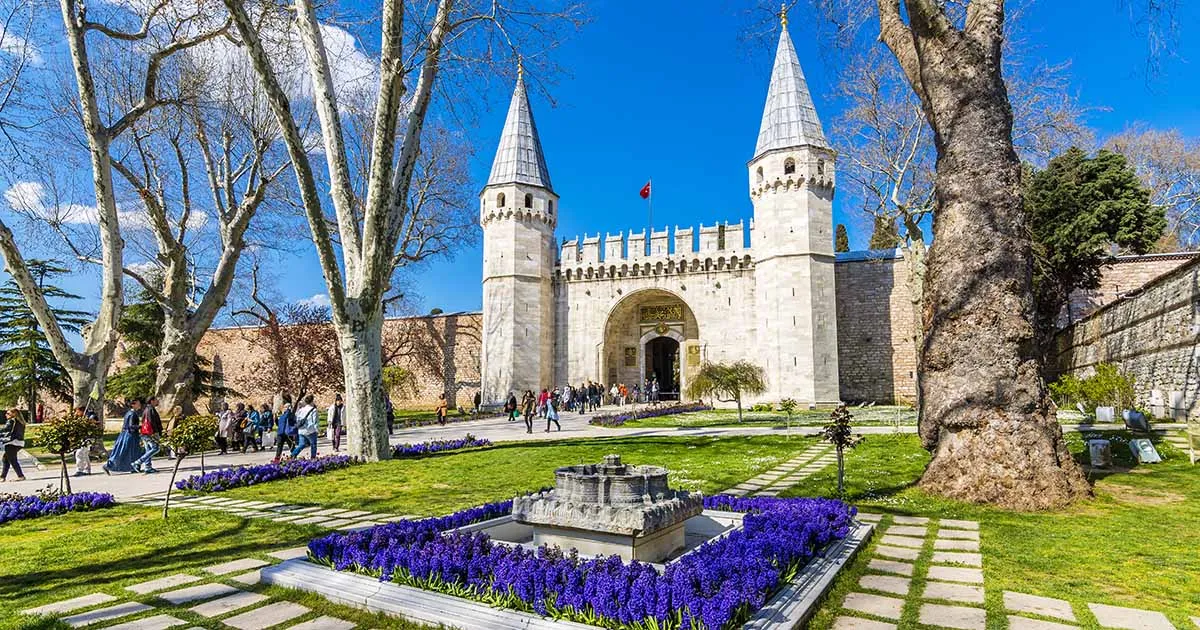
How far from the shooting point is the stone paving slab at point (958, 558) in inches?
164

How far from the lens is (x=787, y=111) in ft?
83.8

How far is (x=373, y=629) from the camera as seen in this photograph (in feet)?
10.3

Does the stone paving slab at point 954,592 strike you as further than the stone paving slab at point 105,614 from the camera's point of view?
Yes

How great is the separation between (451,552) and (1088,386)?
15.5 m

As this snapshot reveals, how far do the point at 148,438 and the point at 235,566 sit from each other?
8.89 metres

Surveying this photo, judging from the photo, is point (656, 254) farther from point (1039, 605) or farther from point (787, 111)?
point (1039, 605)

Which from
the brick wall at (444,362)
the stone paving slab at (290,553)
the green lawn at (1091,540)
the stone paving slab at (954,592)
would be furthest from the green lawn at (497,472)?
the brick wall at (444,362)

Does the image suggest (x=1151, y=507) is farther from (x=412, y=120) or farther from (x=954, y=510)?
(x=412, y=120)

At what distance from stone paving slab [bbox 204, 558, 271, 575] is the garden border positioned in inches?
17.5

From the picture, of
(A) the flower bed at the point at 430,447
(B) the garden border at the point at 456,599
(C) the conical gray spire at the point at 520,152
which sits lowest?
(A) the flower bed at the point at 430,447

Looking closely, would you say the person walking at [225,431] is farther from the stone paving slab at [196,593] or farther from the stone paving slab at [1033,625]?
the stone paving slab at [1033,625]

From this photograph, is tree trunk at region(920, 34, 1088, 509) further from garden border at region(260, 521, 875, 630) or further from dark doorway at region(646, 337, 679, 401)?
dark doorway at region(646, 337, 679, 401)

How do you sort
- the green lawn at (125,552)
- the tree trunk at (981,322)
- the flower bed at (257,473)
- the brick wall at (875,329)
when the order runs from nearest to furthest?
the green lawn at (125,552) < the tree trunk at (981,322) < the flower bed at (257,473) < the brick wall at (875,329)

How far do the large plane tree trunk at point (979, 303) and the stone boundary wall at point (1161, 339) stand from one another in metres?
7.68
